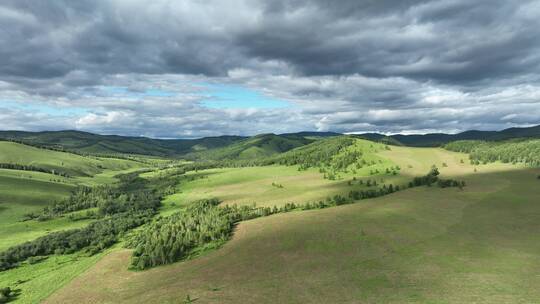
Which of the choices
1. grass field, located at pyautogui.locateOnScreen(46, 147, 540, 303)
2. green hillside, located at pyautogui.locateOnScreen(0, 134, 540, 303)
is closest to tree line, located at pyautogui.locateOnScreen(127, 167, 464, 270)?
green hillside, located at pyautogui.locateOnScreen(0, 134, 540, 303)

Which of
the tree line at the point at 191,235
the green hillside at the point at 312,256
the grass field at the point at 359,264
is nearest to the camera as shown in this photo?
the grass field at the point at 359,264

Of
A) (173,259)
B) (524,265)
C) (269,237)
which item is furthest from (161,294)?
(524,265)

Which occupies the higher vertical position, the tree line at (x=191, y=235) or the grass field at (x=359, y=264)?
the grass field at (x=359, y=264)

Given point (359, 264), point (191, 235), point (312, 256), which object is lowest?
point (191, 235)

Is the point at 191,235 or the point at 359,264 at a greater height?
the point at 359,264

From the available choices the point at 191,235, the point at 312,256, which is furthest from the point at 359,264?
Result: the point at 191,235

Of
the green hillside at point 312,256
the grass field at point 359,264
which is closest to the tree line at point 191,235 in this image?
the green hillside at point 312,256

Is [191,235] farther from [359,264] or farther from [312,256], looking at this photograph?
[359,264]

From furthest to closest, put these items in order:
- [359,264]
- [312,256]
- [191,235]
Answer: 1. [191,235]
2. [312,256]
3. [359,264]

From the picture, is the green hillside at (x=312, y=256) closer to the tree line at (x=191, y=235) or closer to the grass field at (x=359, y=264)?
the grass field at (x=359, y=264)
